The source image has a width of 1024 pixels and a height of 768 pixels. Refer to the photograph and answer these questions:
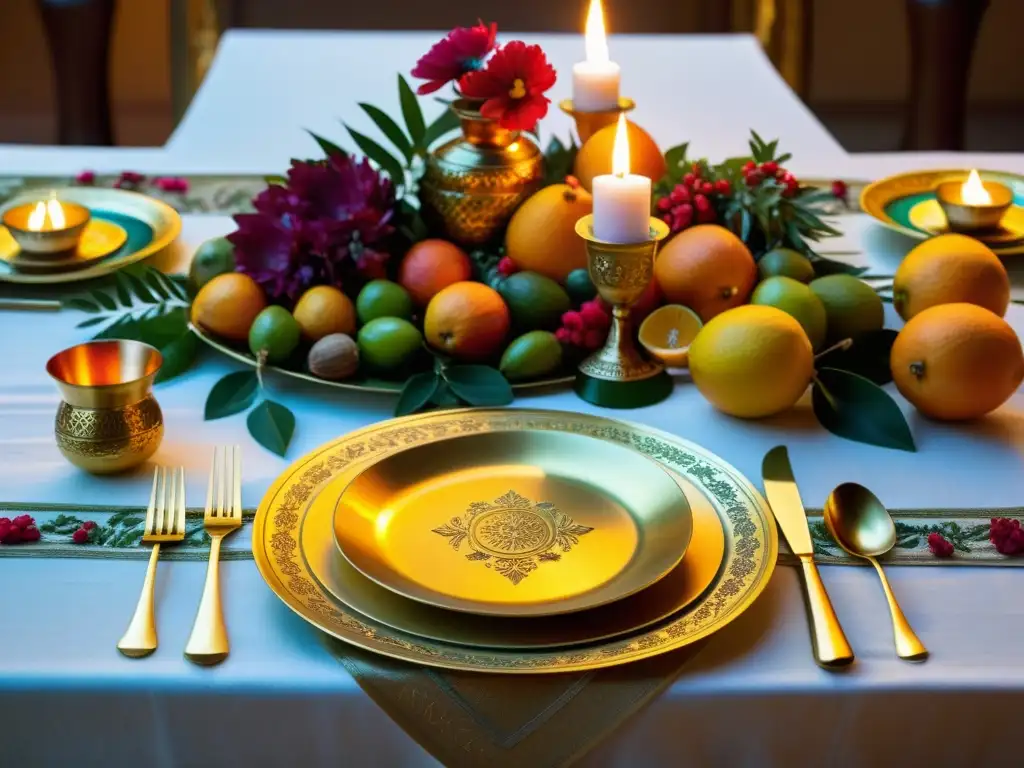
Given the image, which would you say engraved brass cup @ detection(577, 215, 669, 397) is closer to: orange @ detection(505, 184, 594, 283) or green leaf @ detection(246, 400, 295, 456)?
orange @ detection(505, 184, 594, 283)

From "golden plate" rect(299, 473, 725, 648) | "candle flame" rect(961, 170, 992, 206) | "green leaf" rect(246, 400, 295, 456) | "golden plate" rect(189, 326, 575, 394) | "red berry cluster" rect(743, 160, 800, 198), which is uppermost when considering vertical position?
"red berry cluster" rect(743, 160, 800, 198)

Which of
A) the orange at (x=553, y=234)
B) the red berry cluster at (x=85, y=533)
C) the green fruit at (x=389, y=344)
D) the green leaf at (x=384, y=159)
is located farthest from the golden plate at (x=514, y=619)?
the green leaf at (x=384, y=159)

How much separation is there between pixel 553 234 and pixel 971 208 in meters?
0.44

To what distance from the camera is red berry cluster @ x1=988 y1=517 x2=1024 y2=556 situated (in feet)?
2.24

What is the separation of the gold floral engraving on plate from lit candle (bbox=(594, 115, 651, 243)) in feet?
0.71

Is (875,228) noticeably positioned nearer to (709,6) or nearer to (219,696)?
(219,696)

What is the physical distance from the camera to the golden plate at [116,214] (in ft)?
3.44

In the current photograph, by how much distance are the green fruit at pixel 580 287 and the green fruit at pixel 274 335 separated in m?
0.22

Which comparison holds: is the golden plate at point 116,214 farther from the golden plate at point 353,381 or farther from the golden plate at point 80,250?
the golden plate at point 353,381

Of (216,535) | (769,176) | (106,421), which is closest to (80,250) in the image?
(106,421)

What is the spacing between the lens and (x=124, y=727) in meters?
0.59

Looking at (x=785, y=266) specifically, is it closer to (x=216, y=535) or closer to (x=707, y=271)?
(x=707, y=271)

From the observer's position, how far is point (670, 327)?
3.10ft

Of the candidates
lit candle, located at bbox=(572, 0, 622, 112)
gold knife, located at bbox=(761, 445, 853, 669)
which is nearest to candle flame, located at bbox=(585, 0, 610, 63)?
lit candle, located at bbox=(572, 0, 622, 112)
